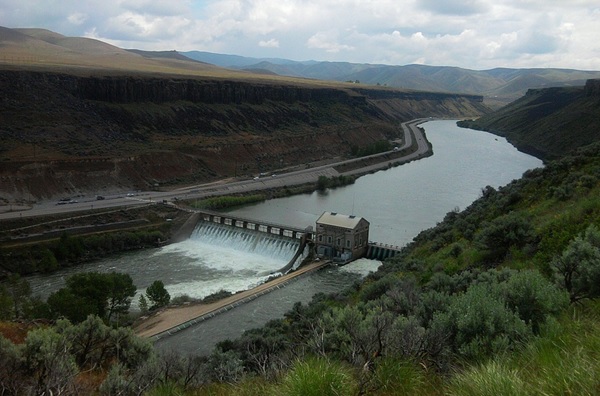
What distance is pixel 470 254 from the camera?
1838 centimetres

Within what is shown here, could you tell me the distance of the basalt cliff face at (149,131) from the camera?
50.5 m

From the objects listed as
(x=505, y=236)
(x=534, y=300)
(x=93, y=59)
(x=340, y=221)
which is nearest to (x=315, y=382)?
(x=534, y=300)

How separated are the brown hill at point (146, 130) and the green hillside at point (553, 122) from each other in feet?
93.8

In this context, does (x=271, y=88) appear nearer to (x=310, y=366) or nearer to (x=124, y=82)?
(x=124, y=82)

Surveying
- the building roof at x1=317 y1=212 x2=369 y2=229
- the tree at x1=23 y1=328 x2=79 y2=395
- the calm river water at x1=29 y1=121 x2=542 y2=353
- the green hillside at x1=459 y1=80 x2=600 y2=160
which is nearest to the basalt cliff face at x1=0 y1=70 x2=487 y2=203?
the calm river water at x1=29 y1=121 x2=542 y2=353

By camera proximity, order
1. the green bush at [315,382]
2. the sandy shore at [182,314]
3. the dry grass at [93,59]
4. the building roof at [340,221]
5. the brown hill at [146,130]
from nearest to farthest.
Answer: the green bush at [315,382], the sandy shore at [182,314], the building roof at [340,221], the brown hill at [146,130], the dry grass at [93,59]

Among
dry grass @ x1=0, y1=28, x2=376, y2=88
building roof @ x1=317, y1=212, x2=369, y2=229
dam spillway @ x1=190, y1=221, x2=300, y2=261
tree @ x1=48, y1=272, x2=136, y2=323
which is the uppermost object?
dry grass @ x1=0, y1=28, x2=376, y2=88

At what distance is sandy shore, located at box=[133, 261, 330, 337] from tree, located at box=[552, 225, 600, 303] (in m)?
17.7

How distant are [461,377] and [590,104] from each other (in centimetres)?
9922

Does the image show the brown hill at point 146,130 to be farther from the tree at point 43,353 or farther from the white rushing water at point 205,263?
the tree at point 43,353

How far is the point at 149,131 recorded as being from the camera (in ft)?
226

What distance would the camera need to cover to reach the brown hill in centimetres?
5078

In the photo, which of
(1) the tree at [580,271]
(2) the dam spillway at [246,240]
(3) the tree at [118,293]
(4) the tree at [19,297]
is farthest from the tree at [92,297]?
(1) the tree at [580,271]

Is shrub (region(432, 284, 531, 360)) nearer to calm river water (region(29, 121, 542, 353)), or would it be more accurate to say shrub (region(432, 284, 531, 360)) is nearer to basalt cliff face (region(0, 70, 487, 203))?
calm river water (region(29, 121, 542, 353))
